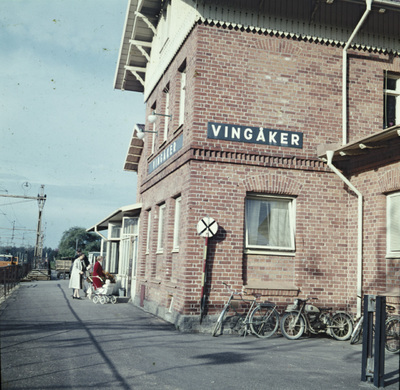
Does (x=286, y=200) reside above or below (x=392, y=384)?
above

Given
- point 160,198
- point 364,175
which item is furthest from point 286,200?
point 160,198

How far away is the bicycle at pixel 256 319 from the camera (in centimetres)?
1138

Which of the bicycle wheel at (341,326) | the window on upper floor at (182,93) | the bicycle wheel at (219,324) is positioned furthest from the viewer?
the window on upper floor at (182,93)

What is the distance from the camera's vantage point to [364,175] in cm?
1211

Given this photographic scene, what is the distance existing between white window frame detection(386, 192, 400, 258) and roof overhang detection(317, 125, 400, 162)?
108cm

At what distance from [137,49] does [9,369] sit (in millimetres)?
14677

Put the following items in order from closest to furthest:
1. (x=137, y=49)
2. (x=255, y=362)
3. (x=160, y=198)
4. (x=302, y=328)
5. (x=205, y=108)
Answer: (x=255, y=362)
(x=302, y=328)
(x=205, y=108)
(x=160, y=198)
(x=137, y=49)

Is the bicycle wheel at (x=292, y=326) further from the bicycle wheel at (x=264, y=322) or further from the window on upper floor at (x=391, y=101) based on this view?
the window on upper floor at (x=391, y=101)

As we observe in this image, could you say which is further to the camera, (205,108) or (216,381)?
(205,108)

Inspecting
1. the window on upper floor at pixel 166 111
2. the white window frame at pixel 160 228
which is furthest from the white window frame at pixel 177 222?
the window on upper floor at pixel 166 111

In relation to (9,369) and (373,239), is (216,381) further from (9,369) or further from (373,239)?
(373,239)

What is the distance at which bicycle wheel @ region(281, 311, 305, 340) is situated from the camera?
11.3 metres

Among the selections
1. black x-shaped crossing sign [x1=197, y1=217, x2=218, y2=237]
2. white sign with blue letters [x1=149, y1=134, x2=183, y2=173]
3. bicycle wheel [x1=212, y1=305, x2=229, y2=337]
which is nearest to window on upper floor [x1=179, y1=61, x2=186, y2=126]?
white sign with blue letters [x1=149, y1=134, x2=183, y2=173]

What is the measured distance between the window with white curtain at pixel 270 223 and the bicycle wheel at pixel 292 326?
65.6 inches
